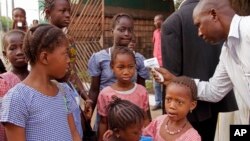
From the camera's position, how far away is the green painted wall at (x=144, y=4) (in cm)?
992

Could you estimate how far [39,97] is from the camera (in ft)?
6.40

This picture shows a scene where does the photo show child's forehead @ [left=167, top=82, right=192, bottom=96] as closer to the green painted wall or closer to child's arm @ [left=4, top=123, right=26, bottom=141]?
child's arm @ [left=4, top=123, right=26, bottom=141]

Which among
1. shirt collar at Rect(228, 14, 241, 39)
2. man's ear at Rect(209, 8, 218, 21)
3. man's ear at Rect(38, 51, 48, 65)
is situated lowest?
man's ear at Rect(38, 51, 48, 65)

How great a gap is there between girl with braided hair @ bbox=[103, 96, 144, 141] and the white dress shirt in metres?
0.64

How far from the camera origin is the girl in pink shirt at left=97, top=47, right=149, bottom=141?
9.31 ft

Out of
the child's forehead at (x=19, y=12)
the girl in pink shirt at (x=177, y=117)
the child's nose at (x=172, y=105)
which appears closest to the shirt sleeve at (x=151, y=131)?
the girl in pink shirt at (x=177, y=117)

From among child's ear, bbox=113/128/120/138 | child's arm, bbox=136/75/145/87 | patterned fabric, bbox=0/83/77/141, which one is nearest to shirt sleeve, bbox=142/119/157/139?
child's ear, bbox=113/128/120/138

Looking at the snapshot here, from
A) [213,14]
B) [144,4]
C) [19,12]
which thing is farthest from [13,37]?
[144,4]

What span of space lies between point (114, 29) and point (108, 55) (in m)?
0.28

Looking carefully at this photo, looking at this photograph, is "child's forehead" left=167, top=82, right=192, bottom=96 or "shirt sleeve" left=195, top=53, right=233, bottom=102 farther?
"shirt sleeve" left=195, top=53, right=233, bottom=102

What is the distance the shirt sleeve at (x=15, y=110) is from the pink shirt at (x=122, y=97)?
1.00 m

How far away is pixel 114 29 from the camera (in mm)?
3254

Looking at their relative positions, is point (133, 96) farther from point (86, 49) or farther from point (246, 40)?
point (86, 49)

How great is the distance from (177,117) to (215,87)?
1.54 ft
